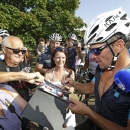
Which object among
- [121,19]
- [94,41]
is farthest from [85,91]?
[121,19]

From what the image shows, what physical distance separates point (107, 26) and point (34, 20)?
2130 centimetres

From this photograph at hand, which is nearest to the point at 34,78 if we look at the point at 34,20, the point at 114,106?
the point at 114,106

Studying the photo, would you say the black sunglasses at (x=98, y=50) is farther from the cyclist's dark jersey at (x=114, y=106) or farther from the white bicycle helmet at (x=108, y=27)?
the cyclist's dark jersey at (x=114, y=106)

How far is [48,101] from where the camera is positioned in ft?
6.56

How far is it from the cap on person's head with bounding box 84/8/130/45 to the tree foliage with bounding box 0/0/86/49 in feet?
65.6

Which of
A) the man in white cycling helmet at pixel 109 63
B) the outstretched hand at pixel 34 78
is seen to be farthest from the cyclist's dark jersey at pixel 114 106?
the outstretched hand at pixel 34 78

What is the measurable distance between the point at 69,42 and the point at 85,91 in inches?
166

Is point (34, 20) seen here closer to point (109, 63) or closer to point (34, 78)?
point (34, 78)

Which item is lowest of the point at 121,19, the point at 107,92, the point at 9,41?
the point at 107,92

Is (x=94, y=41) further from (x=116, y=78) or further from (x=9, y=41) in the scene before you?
(x=9, y=41)

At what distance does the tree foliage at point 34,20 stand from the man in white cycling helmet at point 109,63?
2008cm

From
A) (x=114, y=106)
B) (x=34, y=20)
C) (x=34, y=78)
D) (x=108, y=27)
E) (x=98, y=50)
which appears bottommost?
(x=114, y=106)

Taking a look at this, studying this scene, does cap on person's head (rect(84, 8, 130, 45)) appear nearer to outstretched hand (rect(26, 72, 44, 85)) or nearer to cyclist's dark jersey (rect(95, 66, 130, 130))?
cyclist's dark jersey (rect(95, 66, 130, 130))

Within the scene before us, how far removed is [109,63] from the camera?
2.00 m
